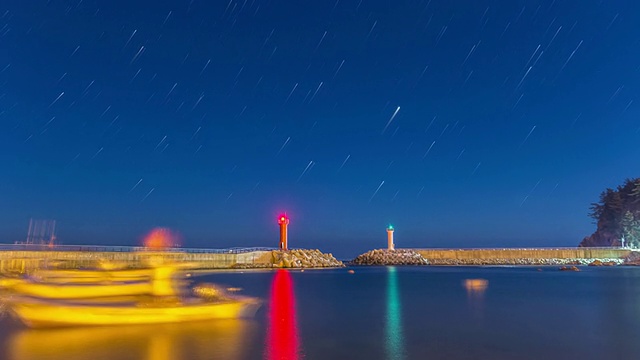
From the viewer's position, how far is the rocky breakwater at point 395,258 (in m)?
104

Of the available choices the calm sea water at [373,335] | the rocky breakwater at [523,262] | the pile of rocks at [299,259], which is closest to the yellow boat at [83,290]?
the calm sea water at [373,335]

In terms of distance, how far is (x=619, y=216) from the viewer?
9650 cm

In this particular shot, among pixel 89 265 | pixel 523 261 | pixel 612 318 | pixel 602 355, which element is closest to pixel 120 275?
pixel 602 355

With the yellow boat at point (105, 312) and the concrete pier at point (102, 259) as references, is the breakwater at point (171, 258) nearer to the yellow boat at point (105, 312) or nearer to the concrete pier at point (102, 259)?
the concrete pier at point (102, 259)

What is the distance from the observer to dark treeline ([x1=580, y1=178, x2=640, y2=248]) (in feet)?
290

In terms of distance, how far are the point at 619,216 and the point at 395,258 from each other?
159 feet

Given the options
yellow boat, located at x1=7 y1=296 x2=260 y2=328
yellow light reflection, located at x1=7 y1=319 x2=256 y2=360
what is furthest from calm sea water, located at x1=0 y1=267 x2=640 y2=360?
yellow boat, located at x1=7 y1=296 x2=260 y2=328

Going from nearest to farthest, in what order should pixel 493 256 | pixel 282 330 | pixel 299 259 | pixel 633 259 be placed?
pixel 282 330
pixel 633 259
pixel 299 259
pixel 493 256

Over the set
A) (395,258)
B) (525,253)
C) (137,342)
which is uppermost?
(137,342)

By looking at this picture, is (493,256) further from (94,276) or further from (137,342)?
(137,342)

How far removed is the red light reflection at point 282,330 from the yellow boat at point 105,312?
309 centimetres

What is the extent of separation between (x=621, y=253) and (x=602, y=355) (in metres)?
87.4

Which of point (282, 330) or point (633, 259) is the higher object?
point (282, 330)

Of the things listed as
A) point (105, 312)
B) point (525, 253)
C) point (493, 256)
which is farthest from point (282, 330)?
point (525, 253)
